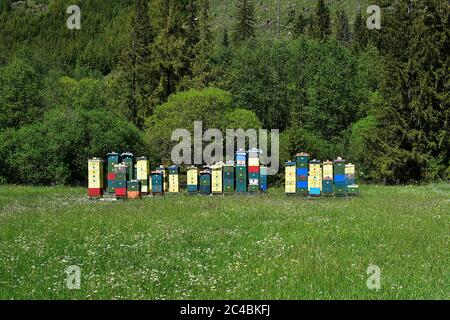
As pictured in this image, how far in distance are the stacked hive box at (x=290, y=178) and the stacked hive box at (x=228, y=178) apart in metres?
3.30

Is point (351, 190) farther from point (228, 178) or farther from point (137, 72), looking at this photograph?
point (137, 72)

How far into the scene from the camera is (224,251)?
43.4ft

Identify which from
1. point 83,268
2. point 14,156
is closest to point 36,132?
point 14,156

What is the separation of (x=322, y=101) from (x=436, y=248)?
171ft

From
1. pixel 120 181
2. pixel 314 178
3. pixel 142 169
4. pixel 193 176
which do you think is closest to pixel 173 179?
pixel 193 176

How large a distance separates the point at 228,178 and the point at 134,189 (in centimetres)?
569

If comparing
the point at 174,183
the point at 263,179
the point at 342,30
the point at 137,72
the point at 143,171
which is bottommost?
the point at 174,183

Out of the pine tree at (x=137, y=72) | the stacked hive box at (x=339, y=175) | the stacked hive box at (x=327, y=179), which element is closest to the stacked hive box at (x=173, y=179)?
the stacked hive box at (x=327, y=179)

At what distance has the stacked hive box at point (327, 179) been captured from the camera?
2853 cm

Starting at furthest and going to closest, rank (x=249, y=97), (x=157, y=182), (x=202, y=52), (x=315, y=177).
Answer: (x=249, y=97) < (x=202, y=52) < (x=157, y=182) < (x=315, y=177)

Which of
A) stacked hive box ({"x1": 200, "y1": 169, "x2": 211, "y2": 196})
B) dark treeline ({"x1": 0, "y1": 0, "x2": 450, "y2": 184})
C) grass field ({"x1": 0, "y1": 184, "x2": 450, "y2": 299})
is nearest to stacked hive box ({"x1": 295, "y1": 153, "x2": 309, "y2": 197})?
stacked hive box ({"x1": 200, "y1": 169, "x2": 211, "y2": 196})

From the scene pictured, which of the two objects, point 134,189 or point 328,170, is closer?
point 134,189
